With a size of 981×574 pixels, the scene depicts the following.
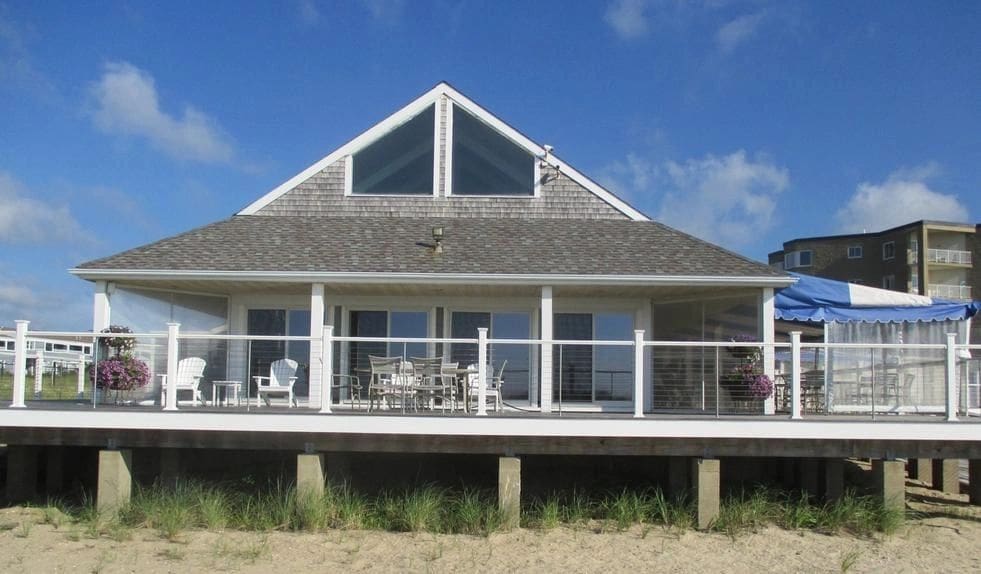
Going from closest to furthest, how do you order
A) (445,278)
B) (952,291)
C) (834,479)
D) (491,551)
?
(491,551) < (834,479) < (445,278) < (952,291)

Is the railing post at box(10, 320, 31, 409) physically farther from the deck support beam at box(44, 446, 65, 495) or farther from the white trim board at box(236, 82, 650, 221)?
the white trim board at box(236, 82, 650, 221)

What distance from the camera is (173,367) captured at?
1152cm

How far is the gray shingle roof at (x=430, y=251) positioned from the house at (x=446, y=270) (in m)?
0.05

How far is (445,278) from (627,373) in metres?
3.50

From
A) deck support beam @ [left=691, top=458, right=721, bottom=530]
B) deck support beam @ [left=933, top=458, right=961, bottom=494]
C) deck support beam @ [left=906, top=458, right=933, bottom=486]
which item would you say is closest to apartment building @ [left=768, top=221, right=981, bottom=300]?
deck support beam @ [left=906, top=458, right=933, bottom=486]

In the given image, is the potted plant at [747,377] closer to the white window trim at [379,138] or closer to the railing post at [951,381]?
the railing post at [951,381]

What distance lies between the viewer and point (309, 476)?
11.7 meters

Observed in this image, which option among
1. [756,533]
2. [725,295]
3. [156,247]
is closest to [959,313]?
[725,295]

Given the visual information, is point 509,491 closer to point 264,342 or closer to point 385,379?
point 385,379

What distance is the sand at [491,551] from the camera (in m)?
10.2

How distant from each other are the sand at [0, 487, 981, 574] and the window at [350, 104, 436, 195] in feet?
24.6

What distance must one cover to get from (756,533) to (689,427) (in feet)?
5.28

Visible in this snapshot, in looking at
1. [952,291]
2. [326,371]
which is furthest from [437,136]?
[952,291]

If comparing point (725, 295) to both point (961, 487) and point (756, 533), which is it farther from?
point (961, 487)
